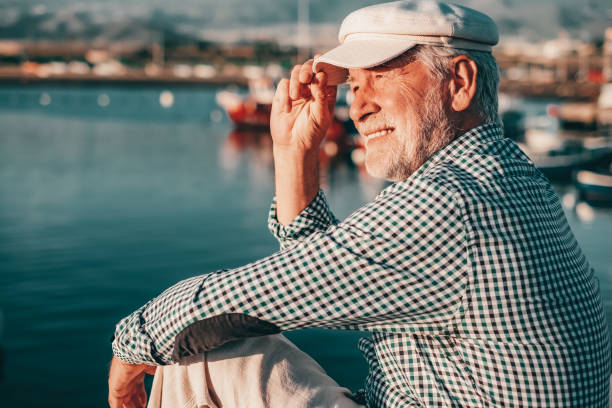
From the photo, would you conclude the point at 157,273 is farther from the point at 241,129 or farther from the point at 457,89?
the point at 241,129

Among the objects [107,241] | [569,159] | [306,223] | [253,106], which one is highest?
[306,223]

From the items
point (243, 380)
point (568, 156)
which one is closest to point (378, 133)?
point (243, 380)

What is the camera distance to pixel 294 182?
6.59ft

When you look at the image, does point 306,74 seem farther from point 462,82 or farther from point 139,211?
point 139,211

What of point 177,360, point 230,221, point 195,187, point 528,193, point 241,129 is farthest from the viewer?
point 241,129

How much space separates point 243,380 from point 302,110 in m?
0.83

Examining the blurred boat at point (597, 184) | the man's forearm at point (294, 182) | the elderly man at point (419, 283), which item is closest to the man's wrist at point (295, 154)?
the man's forearm at point (294, 182)

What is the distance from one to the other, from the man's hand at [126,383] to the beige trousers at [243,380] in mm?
92

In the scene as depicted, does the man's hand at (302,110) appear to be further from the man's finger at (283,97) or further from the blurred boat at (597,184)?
the blurred boat at (597,184)

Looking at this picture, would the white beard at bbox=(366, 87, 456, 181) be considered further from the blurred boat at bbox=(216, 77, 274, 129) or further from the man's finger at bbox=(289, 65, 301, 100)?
the blurred boat at bbox=(216, 77, 274, 129)

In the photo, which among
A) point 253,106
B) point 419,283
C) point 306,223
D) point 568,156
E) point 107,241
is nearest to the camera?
point 419,283

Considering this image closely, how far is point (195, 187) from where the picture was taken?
18766mm

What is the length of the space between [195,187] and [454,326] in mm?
17771

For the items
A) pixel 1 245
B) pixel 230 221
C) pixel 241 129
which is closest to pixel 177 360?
pixel 1 245
